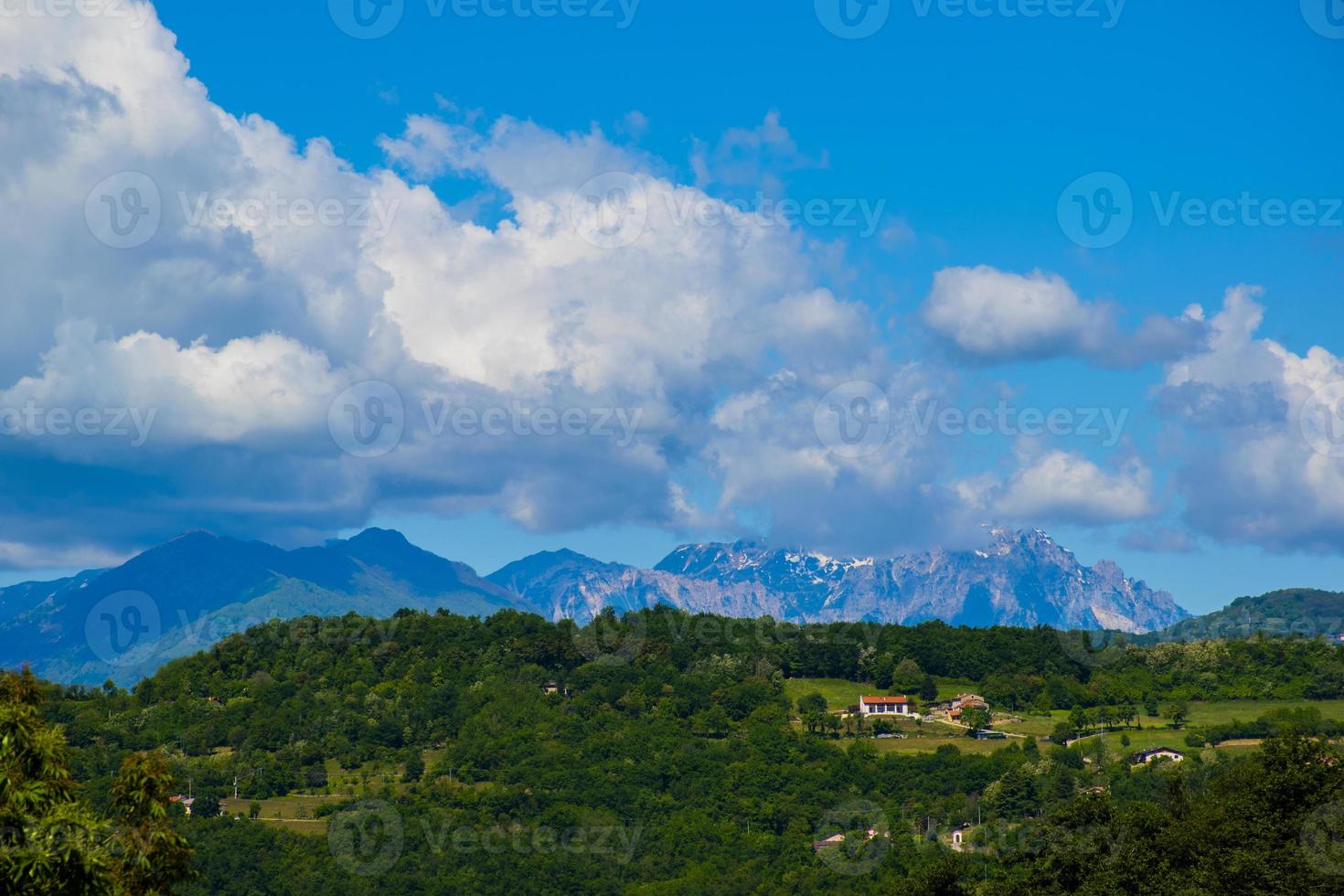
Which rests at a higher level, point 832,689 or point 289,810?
point 832,689

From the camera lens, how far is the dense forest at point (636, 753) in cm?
10875

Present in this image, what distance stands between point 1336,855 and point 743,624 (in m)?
132

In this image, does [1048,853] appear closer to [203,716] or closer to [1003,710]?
[1003,710]

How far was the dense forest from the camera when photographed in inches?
4281

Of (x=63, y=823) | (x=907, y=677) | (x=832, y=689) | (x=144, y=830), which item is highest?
(x=907, y=677)

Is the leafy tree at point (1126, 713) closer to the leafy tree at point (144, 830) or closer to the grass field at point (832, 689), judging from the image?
the grass field at point (832, 689)

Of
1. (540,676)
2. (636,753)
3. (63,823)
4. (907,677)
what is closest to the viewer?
(63,823)

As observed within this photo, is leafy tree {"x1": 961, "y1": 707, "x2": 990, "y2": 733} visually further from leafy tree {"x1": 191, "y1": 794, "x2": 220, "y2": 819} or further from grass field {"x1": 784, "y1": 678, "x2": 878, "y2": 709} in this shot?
leafy tree {"x1": 191, "y1": 794, "x2": 220, "y2": 819}

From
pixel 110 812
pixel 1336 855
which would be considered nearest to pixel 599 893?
pixel 1336 855

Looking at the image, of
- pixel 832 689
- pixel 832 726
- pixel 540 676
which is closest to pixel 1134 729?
pixel 832 726

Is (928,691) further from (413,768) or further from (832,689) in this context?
(413,768)

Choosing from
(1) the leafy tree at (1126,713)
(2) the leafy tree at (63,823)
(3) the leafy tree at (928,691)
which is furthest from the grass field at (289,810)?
(2) the leafy tree at (63,823)

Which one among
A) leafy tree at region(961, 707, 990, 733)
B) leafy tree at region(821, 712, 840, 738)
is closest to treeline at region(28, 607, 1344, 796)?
leafy tree at region(961, 707, 990, 733)

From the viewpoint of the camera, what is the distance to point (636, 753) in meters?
137
